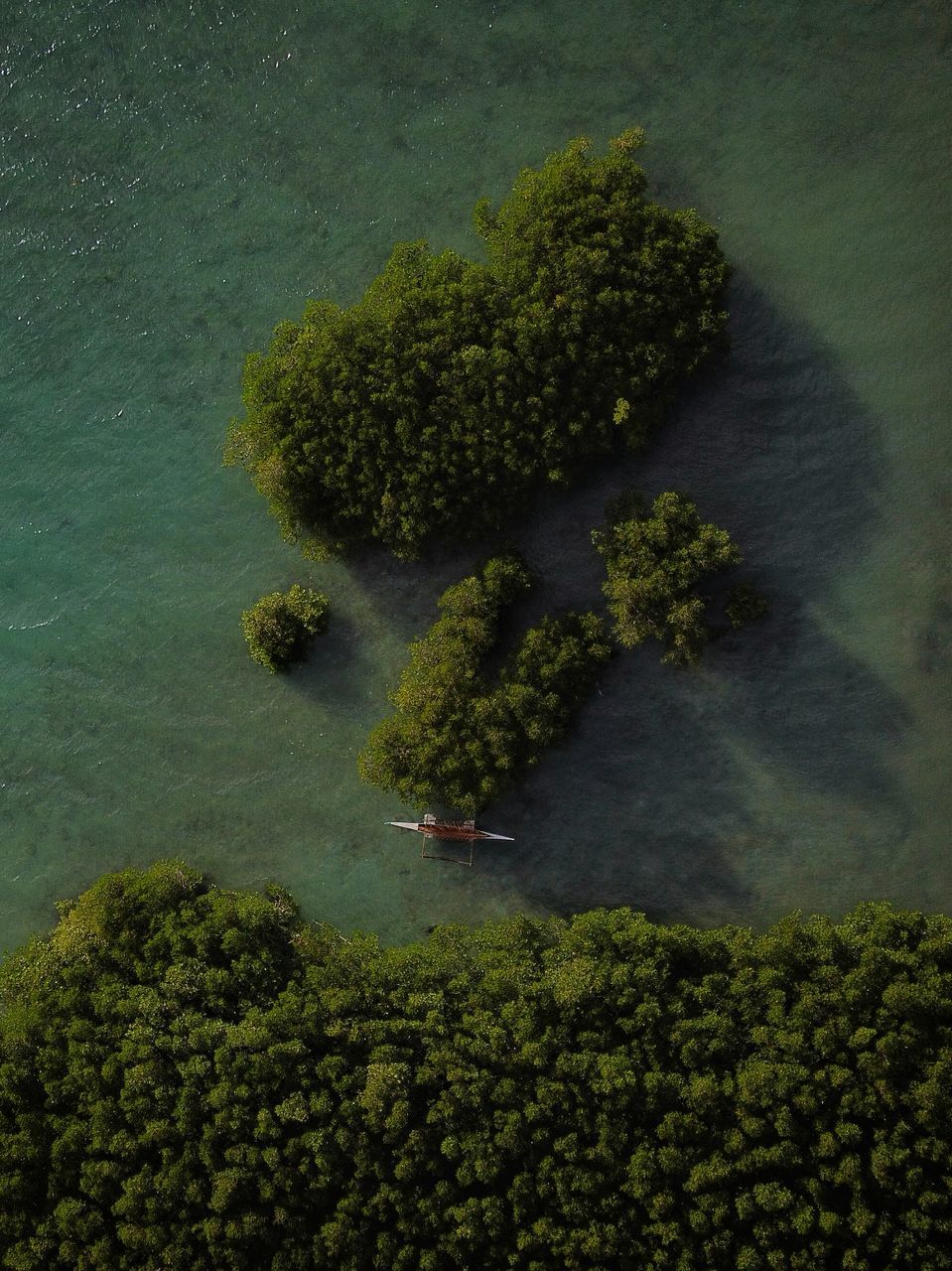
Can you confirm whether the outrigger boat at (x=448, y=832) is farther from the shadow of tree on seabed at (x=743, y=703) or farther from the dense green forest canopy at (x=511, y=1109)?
the dense green forest canopy at (x=511, y=1109)

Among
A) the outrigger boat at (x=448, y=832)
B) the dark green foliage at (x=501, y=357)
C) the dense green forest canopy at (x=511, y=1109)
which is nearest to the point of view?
the dense green forest canopy at (x=511, y=1109)

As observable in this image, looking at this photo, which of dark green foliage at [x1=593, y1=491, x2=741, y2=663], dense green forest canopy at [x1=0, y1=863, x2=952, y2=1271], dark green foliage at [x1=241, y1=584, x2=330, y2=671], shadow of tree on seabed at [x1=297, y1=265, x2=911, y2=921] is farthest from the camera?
dark green foliage at [x1=241, y1=584, x2=330, y2=671]

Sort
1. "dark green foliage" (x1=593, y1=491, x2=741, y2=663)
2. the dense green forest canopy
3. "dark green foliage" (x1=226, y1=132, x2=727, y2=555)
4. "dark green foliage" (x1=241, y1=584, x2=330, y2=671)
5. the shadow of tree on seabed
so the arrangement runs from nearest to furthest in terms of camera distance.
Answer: the dense green forest canopy < "dark green foliage" (x1=226, y1=132, x2=727, y2=555) < "dark green foliage" (x1=593, y1=491, x2=741, y2=663) < the shadow of tree on seabed < "dark green foliage" (x1=241, y1=584, x2=330, y2=671)

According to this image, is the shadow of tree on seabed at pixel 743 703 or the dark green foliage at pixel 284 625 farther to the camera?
the dark green foliage at pixel 284 625

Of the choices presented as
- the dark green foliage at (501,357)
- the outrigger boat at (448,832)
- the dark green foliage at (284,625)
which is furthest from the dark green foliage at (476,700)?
the dark green foliage at (284,625)

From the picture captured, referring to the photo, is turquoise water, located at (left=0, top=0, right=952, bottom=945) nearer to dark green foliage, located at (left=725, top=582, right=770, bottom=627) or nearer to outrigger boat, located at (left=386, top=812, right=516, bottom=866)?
outrigger boat, located at (left=386, top=812, right=516, bottom=866)

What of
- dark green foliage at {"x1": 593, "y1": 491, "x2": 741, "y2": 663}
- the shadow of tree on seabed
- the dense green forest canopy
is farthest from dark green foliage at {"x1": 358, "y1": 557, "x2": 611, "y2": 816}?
the dense green forest canopy
